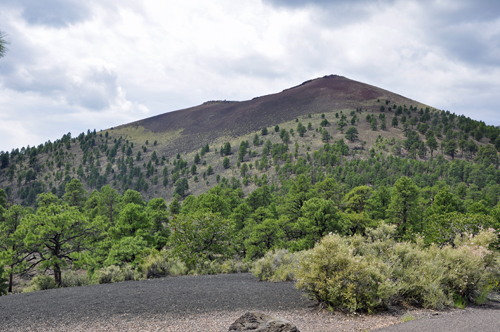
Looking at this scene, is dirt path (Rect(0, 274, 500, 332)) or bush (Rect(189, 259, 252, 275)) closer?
dirt path (Rect(0, 274, 500, 332))

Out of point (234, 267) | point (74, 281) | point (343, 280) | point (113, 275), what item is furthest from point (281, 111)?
point (343, 280)

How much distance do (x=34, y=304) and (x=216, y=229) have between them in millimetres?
14860

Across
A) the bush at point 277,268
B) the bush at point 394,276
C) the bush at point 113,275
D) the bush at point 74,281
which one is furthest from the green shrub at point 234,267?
the bush at point 394,276

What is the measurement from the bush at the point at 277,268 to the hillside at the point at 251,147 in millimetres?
71503

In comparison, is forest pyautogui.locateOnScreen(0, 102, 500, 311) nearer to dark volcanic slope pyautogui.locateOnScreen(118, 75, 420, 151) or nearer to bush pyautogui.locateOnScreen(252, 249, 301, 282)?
bush pyautogui.locateOnScreen(252, 249, 301, 282)

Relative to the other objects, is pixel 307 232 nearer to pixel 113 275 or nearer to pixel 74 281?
pixel 113 275

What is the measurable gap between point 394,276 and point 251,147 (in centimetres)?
12274

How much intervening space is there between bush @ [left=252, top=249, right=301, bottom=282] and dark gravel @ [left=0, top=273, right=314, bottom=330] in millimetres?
1999

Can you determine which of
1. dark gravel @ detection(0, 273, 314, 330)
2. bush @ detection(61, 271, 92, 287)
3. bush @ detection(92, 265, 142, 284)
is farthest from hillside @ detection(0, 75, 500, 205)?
dark gravel @ detection(0, 273, 314, 330)

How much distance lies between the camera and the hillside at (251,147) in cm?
10956

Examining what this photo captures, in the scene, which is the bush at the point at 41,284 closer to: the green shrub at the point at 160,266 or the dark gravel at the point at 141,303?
the green shrub at the point at 160,266

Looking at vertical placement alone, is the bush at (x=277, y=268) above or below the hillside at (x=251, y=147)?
below

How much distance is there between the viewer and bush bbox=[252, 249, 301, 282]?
49.6 feet

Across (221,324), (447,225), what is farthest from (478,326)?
(447,225)
